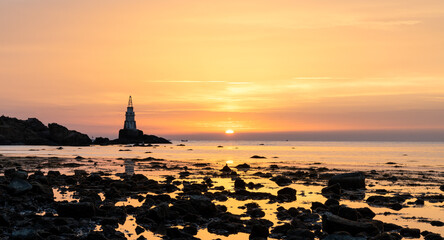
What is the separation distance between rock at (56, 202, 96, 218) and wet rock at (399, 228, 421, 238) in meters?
14.0

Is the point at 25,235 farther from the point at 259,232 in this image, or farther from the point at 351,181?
the point at 351,181

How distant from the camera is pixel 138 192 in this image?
3019 cm

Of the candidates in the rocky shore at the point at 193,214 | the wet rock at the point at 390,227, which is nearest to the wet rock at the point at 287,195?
the rocky shore at the point at 193,214

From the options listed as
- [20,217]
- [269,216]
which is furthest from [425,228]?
[20,217]

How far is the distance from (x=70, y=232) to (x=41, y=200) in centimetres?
871

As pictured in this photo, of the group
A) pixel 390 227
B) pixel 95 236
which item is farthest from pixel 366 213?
pixel 95 236

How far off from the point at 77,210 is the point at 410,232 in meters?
15.0

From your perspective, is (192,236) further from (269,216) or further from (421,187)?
(421,187)

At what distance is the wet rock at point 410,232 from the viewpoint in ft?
57.6

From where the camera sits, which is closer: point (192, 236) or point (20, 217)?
point (192, 236)

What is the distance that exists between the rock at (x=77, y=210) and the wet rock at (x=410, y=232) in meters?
14.0

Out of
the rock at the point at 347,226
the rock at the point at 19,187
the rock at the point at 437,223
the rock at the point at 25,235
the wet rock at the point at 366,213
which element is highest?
the rock at the point at 19,187

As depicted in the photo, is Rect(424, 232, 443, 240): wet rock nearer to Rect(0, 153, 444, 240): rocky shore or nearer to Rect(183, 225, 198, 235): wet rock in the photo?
Rect(0, 153, 444, 240): rocky shore

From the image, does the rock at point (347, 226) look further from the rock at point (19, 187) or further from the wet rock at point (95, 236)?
the rock at point (19, 187)
